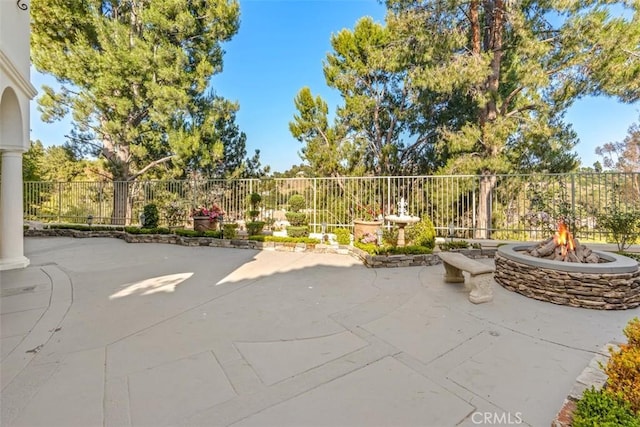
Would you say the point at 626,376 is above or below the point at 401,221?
below

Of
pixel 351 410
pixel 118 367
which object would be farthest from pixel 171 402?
pixel 351 410

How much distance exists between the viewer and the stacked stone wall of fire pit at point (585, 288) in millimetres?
3566

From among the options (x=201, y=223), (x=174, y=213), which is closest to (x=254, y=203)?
(x=201, y=223)

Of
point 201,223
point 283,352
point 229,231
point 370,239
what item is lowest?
point 283,352

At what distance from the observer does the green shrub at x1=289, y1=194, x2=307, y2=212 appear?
28.7 feet

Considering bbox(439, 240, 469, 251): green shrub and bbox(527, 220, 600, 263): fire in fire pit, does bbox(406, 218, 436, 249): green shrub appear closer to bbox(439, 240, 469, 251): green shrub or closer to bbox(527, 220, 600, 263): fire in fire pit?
bbox(439, 240, 469, 251): green shrub

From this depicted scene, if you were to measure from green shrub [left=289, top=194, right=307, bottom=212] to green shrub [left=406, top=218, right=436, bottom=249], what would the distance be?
3.32 metres

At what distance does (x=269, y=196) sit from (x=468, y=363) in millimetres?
8568

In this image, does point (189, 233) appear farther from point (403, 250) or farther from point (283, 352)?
point (283, 352)

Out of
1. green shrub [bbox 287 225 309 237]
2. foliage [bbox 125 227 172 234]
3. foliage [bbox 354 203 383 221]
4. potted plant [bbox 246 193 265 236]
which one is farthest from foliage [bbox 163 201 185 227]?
foliage [bbox 354 203 383 221]

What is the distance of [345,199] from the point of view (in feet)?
34.1

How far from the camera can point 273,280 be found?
4871mm

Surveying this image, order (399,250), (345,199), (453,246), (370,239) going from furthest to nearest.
Result: (345,199)
(370,239)
(453,246)
(399,250)

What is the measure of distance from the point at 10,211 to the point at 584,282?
371 inches
